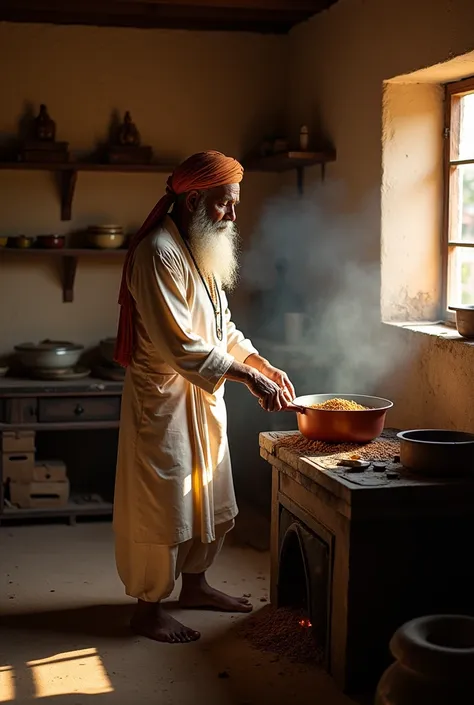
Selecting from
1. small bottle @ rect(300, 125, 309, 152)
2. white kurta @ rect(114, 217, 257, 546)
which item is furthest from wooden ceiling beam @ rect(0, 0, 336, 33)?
white kurta @ rect(114, 217, 257, 546)

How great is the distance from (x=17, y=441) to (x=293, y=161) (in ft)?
6.64

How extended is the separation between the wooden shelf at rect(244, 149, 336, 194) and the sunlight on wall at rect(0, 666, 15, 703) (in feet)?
9.07

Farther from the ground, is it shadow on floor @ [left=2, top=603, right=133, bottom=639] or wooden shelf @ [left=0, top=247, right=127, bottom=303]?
wooden shelf @ [left=0, top=247, right=127, bottom=303]

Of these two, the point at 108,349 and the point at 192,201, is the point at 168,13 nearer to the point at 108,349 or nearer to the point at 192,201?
the point at 108,349

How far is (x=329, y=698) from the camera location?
120 inches

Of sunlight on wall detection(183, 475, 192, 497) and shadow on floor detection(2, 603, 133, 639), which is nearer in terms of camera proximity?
sunlight on wall detection(183, 475, 192, 497)

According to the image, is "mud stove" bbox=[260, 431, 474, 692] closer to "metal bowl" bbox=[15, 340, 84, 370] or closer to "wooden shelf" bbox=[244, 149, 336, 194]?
"wooden shelf" bbox=[244, 149, 336, 194]

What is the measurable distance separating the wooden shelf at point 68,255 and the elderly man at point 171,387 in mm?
1706

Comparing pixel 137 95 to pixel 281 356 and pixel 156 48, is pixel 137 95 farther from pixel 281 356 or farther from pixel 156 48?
pixel 281 356

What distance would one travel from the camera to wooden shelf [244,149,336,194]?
15.9ft

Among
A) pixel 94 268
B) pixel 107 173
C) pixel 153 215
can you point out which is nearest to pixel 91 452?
pixel 94 268

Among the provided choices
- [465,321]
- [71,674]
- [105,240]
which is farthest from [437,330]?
[105,240]

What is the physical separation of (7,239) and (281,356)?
63.8 inches

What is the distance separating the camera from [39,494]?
5.14 meters
